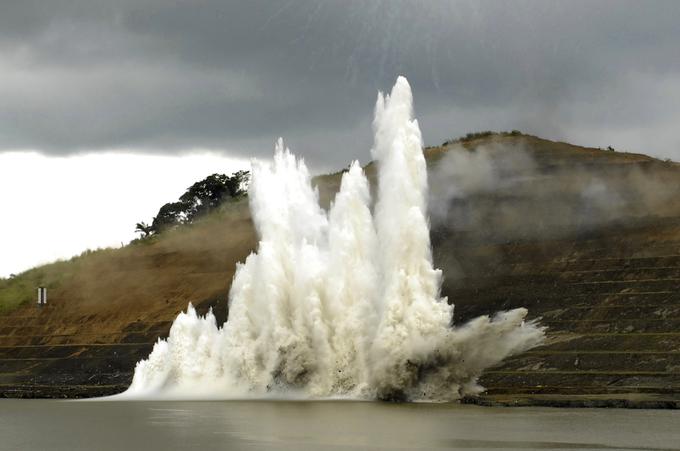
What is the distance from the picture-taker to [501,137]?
144 metres

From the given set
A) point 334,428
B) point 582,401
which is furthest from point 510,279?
point 334,428

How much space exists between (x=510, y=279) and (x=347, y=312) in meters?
27.8

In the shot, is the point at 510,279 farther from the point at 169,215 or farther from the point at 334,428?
the point at 169,215

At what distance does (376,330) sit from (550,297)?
23.3 m

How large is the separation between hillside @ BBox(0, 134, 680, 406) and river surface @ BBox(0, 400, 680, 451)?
28.4 feet

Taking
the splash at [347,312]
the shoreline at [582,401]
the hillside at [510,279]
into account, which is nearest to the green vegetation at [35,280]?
the hillside at [510,279]

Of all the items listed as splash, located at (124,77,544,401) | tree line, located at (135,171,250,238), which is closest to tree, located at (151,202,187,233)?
tree line, located at (135,171,250,238)

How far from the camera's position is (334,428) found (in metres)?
54.9

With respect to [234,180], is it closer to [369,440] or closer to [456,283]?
[456,283]

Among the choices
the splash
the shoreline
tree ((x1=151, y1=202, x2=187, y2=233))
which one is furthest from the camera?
tree ((x1=151, y1=202, x2=187, y2=233))

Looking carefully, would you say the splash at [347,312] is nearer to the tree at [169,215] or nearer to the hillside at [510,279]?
the hillside at [510,279]

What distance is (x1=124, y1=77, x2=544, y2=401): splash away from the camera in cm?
7219

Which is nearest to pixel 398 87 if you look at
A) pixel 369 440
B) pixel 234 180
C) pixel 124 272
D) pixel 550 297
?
pixel 550 297

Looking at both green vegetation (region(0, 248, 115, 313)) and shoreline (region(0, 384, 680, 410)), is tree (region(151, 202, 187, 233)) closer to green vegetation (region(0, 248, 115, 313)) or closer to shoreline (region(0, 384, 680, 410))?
green vegetation (region(0, 248, 115, 313))
